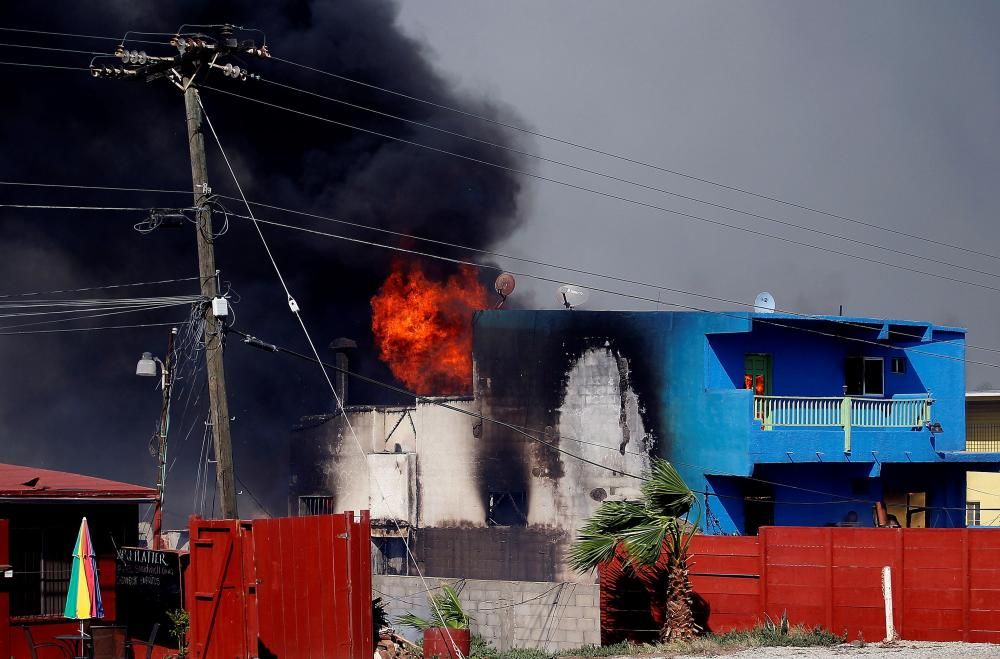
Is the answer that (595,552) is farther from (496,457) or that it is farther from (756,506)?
(496,457)

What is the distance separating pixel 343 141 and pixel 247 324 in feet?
28.6

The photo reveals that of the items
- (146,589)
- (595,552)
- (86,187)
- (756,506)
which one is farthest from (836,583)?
(86,187)

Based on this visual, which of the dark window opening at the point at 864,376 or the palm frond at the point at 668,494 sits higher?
the dark window opening at the point at 864,376

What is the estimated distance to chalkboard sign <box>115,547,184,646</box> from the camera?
19312mm

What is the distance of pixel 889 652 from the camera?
20875 mm

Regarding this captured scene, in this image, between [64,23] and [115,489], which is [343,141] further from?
[115,489]

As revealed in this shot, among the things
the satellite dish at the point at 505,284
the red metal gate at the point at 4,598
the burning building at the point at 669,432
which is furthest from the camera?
the satellite dish at the point at 505,284

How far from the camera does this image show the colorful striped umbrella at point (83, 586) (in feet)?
59.3

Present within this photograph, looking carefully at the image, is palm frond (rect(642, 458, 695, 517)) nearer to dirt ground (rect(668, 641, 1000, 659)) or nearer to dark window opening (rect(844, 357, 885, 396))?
dirt ground (rect(668, 641, 1000, 659))

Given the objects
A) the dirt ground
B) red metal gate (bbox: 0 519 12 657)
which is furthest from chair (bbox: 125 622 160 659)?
the dirt ground

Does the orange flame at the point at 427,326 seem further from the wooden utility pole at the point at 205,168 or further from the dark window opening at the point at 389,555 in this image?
the wooden utility pole at the point at 205,168

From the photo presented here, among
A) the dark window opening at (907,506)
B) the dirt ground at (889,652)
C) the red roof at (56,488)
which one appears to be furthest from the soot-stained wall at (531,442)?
the red roof at (56,488)

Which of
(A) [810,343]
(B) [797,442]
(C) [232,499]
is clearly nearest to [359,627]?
(C) [232,499]

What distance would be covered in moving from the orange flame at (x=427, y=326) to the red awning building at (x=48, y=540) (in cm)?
2364
